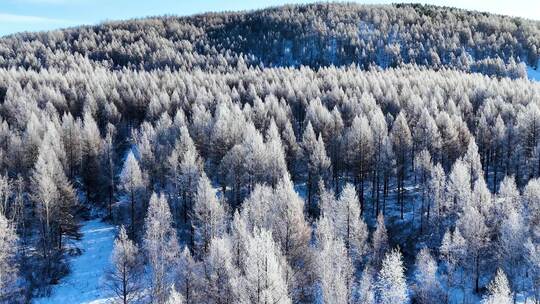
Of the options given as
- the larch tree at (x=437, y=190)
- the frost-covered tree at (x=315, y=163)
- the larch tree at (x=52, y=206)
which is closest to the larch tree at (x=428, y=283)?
the larch tree at (x=437, y=190)

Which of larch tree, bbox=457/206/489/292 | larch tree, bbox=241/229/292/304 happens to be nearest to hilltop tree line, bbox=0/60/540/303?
larch tree, bbox=241/229/292/304

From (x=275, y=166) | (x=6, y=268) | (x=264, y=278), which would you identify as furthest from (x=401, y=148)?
(x=6, y=268)

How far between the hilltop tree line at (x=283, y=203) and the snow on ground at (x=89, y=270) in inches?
91.5

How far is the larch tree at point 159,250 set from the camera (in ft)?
183

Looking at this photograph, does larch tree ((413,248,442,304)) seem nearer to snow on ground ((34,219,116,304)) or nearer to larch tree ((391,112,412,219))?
larch tree ((391,112,412,219))

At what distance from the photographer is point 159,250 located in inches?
2406

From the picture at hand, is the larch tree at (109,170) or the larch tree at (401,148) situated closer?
the larch tree at (109,170)

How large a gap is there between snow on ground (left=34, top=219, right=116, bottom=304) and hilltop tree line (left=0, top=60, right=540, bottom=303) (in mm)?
2325

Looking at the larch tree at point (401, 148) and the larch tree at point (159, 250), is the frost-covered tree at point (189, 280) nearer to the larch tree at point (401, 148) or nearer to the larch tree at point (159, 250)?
the larch tree at point (159, 250)

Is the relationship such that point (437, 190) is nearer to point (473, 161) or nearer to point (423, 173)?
point (423, 173)

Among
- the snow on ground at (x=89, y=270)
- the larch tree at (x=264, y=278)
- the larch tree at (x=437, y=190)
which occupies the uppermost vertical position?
the larch tree at (x=437, y=190)

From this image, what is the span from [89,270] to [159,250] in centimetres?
1538

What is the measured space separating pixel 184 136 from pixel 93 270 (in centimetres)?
2920

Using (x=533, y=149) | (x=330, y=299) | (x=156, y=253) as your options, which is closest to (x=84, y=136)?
(x=156, y=253)
